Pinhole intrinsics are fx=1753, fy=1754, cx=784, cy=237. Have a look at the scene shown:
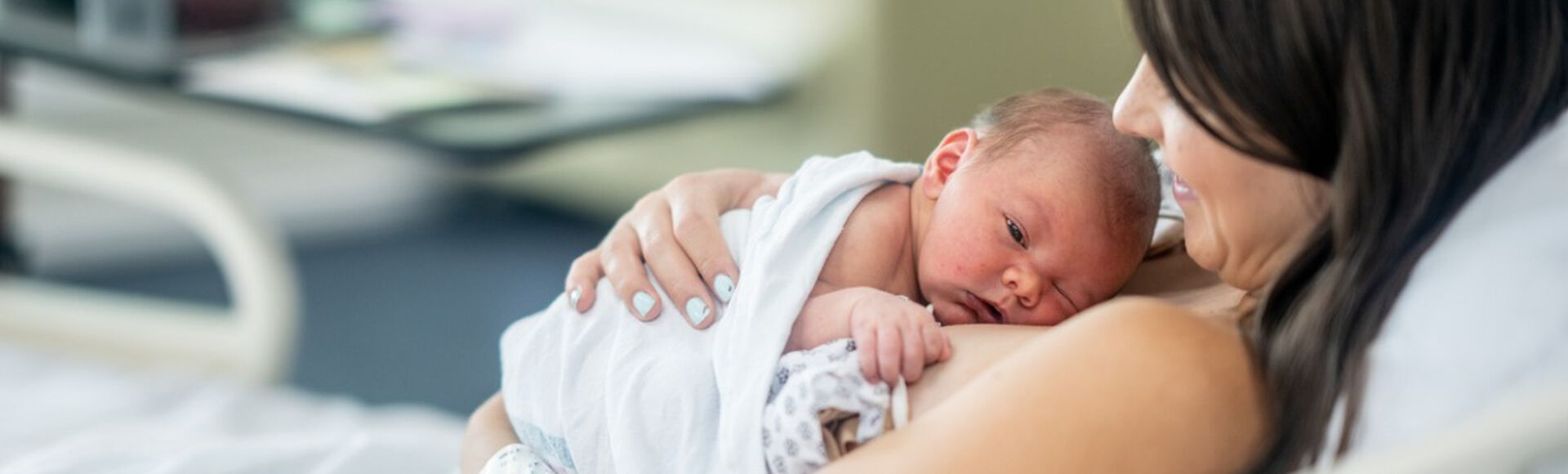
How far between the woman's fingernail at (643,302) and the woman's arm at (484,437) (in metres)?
0.16

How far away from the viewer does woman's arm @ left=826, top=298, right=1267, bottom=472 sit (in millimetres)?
936

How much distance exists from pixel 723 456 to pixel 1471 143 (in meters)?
0.46

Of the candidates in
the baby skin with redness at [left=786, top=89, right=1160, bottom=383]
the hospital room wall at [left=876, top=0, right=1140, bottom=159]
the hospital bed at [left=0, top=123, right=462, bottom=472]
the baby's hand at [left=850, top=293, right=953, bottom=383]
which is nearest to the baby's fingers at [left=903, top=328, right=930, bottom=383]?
the baby's hand at [left=850, top=293, right=953, bottom=383]

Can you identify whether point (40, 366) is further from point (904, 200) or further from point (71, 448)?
point (904, 200)

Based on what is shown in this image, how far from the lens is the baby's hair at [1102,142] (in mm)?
1237

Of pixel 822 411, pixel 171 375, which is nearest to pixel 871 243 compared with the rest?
pixel 822 411

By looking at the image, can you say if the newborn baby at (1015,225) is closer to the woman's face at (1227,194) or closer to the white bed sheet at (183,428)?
the woman's face at (1227,194)

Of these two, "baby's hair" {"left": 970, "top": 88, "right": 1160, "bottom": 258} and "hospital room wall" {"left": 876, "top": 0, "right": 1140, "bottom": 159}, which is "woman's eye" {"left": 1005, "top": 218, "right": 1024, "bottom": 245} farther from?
"hospital room wall" {"left": 876, "top": 0, "right": 1140, "bottom": 159}

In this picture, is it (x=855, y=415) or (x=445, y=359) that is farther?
(x=445, y=359)

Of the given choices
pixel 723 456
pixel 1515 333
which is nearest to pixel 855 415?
pixel 723 456

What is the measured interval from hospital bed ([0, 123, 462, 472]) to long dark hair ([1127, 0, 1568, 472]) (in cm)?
79

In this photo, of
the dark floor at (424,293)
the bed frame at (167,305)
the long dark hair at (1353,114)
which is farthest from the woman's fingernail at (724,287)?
the dark floor at (424,293)

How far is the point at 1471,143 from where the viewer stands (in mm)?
959

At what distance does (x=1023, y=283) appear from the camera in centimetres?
122
